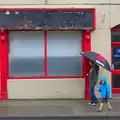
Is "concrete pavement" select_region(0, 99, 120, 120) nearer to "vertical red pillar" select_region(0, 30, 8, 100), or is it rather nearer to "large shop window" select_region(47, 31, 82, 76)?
"vertical red pillar" select_region(0, 30, 8, 100)

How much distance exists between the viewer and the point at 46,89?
1538 centimetres

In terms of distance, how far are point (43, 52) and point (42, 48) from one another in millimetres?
161

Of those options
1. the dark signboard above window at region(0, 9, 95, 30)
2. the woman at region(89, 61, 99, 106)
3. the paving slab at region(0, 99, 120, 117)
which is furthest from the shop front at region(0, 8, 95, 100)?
the woman at region(89, 61, 99, 106)

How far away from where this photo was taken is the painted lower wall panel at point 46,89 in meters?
15.4

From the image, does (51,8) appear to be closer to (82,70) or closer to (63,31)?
(63,31)

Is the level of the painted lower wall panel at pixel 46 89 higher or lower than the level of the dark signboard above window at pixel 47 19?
lower

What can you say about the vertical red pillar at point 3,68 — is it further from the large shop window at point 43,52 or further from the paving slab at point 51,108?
the paving slab at point 51,108

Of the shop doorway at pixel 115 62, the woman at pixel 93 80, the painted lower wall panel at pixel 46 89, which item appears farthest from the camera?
the shop doorway at pixel 115 62

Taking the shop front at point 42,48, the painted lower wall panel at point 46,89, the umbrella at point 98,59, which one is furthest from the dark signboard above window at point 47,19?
the painted lower wall panel at point 46,89

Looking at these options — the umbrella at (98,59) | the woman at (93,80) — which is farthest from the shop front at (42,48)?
the umbrella at (98,59)

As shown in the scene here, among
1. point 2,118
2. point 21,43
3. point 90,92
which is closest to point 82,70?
point 90,92

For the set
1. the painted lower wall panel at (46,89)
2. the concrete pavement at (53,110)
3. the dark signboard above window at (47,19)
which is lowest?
the concrete pavement at (53,110)

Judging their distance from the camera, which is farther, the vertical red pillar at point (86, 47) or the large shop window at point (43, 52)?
the large shop window at point (43, 52)

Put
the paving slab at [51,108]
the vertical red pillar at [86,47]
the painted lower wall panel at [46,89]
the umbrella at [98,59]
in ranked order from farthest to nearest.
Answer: the painted lower wall panel at [46,89], the vertical red pillar at [86,47], the umbrella at [98,59], the paving slab at [51,108]
